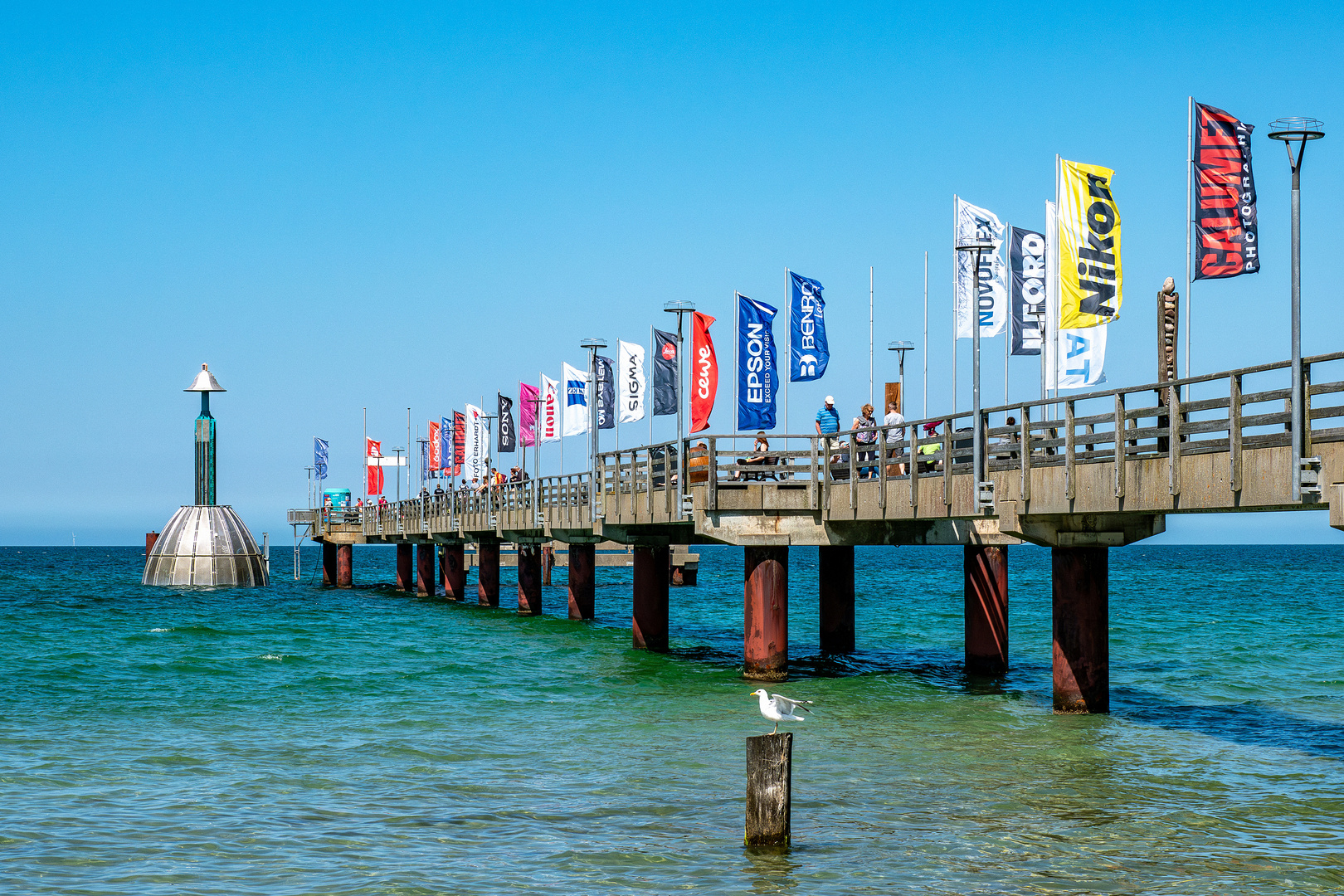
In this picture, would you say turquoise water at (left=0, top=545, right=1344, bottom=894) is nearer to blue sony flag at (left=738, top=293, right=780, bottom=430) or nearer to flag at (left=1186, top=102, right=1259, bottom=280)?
blue sony flag at (left=738, top=293, right=780, bottom=430)

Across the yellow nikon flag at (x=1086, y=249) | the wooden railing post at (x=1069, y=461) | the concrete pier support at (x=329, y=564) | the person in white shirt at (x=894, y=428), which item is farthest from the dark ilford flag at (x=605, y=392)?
the concrete pier support at (x=329, y=564)

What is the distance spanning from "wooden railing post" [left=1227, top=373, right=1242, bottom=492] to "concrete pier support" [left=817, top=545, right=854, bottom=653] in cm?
1910

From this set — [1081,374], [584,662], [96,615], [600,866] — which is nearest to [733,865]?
[600,866]

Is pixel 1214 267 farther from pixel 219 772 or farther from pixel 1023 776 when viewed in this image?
pixel 219 772

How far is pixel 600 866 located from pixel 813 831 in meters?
2.58

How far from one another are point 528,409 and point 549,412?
4.00 ft

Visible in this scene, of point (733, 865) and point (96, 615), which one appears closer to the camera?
point (733, 865)

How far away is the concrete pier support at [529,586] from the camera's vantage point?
53.0 metres

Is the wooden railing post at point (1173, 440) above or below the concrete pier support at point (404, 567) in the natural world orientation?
above

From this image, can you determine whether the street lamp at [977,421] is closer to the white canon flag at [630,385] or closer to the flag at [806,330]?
the flag at [806,330]

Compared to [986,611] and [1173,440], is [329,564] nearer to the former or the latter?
[986,611]

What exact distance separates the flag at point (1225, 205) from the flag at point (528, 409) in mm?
32882

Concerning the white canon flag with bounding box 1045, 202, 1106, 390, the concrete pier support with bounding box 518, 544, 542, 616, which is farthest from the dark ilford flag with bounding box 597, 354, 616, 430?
the white canon flag with bounding box 1045, 202, 1106, 390

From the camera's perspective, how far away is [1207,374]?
17219mm
